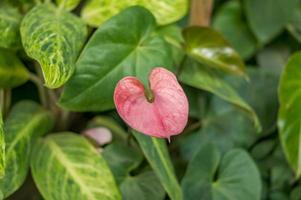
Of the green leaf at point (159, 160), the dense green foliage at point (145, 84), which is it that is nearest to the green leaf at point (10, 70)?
the dense green foliage at point (145, 84)

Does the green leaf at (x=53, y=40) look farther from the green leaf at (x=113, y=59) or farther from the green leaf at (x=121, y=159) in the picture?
the green leaf at (x=121, y=159)

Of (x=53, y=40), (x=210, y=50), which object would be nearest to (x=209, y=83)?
(x=210, y=50)

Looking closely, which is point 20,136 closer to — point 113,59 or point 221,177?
point 113,59

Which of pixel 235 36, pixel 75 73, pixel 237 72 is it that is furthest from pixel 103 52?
pixel 235 36

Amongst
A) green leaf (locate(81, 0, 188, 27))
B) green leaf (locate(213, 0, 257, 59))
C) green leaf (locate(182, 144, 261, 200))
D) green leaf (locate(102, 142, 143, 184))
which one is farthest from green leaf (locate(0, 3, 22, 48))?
green leaf (locate(213, 0, 257, 59))

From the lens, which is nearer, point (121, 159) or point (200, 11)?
point (121, 159)

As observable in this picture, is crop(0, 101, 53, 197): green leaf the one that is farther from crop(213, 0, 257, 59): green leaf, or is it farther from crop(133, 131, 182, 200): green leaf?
crop(213, 0, 257, 59): green leaf
